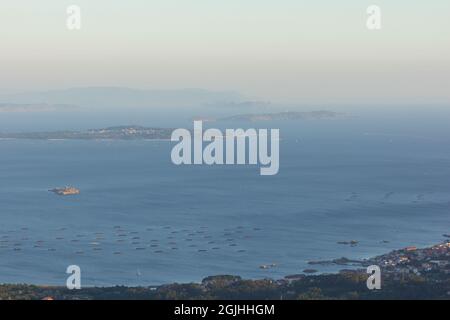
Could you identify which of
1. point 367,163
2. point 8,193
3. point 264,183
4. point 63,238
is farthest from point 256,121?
point 63,238

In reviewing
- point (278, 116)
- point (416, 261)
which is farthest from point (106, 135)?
point (416, 261)

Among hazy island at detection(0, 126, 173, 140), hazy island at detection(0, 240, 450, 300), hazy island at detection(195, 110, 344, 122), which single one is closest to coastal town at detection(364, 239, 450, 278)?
hazy island at detection(0, 240, 450, 300)

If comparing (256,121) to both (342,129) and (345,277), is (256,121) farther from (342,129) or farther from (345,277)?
(345,277)

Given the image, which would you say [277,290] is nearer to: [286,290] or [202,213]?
[286,290]

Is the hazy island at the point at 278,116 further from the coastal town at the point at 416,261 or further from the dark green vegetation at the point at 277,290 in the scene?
the dark green vegetation at the point at 277,290

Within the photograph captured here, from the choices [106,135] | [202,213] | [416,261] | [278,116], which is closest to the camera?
[416,261]

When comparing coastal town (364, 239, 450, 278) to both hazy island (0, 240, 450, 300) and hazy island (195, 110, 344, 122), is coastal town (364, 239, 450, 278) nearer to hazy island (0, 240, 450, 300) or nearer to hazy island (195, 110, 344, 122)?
hazy island (0, 240, 450, 300)

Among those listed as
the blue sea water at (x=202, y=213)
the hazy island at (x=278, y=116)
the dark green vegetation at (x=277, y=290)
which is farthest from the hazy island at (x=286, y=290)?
the hazy island at (x=278, y=116)
